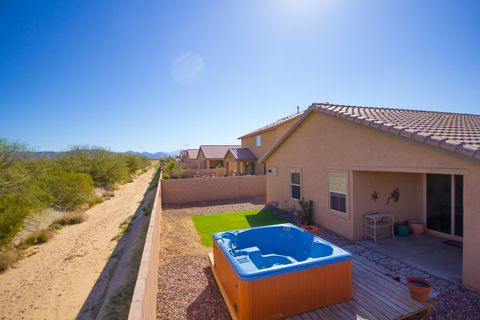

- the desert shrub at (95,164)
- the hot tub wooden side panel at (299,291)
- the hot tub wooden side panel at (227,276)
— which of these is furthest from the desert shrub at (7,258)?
the desert shrub at (95,164)

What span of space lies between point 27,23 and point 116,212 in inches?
513

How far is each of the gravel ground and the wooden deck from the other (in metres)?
0.39

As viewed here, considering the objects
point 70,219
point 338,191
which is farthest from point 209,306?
point 70,219

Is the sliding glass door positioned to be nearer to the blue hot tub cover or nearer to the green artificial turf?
the blue hot tub cover

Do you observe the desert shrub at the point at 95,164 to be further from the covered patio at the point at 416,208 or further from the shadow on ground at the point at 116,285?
the covered patio at the point at 416,208

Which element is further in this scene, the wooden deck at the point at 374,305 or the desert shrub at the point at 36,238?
the desert shrub at the point at 36,238

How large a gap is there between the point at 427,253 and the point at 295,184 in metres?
6.21

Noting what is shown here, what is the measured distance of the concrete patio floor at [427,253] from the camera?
19.5 feet

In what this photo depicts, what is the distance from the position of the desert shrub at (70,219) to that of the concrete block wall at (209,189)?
17.9ft

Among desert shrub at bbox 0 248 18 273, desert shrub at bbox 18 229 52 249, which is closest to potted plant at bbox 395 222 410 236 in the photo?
desert shrub at bbox 0 248 18 273

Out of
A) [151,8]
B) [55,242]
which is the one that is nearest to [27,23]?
[151,8]

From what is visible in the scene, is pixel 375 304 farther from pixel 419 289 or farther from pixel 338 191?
pixel 338 191

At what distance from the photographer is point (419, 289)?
4.58 metres

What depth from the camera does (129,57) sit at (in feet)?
44.2
